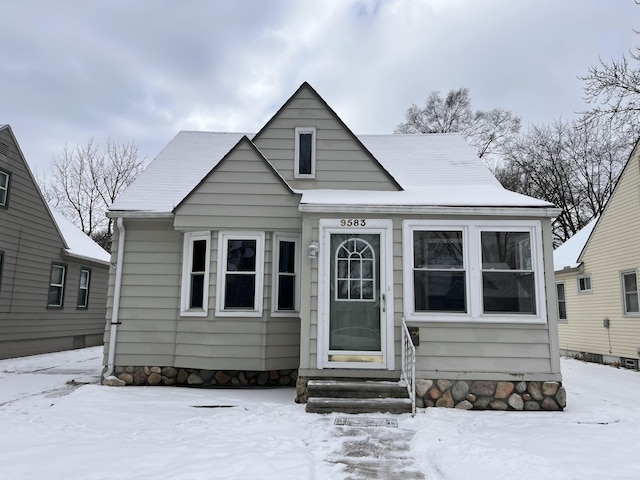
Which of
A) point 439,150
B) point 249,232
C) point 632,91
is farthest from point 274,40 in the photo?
point 632,91

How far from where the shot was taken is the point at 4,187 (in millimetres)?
11789

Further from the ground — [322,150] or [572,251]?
[322,150]

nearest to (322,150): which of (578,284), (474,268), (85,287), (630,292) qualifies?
(474,268)

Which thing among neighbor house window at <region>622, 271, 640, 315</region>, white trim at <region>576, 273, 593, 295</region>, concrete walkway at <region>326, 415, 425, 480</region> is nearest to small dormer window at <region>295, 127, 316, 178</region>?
concrete walkway at <region>326, 415, 425, 480</region>

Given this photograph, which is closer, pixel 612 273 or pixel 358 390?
pixel 358 390

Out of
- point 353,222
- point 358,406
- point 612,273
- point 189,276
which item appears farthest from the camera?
point 612,273

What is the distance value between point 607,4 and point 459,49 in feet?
23.2

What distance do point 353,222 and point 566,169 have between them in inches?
911

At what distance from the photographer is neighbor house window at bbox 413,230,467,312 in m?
6.61

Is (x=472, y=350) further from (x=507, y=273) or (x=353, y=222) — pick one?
(x=353, y=222)

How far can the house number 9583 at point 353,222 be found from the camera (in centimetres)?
675

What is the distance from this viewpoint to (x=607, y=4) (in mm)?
12344

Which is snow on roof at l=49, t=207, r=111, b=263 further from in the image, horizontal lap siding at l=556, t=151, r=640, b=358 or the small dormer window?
horizontal lap siding at l=556, t=151, r=640, b=358

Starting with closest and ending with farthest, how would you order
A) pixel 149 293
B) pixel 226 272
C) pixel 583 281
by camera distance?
1. pixel 226 272
2. pixel 149 293
3. pixel 583 281
